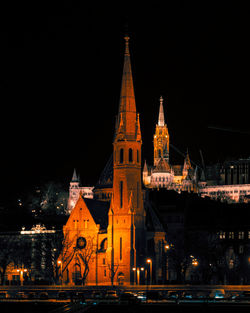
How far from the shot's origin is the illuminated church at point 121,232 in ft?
512

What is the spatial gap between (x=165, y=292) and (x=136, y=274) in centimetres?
3266

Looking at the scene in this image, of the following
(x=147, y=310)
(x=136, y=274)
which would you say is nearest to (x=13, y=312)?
(x=147, y=310)

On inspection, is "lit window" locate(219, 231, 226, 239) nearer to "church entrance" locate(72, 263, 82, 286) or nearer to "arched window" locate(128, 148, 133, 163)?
"arched window" locate(128, 148, 133, 163)

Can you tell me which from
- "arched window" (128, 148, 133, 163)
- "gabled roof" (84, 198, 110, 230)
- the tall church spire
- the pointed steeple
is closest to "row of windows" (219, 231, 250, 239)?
"gabled roof" (84, 198, 110, 230)

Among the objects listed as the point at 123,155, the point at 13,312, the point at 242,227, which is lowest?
the point at 13,312

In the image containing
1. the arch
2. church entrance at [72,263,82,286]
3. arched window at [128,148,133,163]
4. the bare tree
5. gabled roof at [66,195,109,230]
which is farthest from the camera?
gabled roof at [66,195,109,230]

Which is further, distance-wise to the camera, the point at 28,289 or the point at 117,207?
the point at 117,207

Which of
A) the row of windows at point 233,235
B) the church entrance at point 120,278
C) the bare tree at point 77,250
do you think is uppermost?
the row of windows at point 233,235

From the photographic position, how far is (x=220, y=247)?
550 feet

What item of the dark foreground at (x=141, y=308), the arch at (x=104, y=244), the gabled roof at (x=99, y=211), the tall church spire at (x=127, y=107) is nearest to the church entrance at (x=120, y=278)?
the arch at (x=104, y=244)

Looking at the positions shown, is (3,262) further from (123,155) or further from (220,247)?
(220,247)

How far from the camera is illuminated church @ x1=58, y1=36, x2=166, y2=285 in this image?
15600 cm

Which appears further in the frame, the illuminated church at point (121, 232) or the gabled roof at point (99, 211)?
the gabled roof at point (99, 211)

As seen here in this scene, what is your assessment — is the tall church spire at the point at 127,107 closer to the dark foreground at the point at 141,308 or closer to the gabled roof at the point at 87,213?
the gabled roof at the point at 87,213
